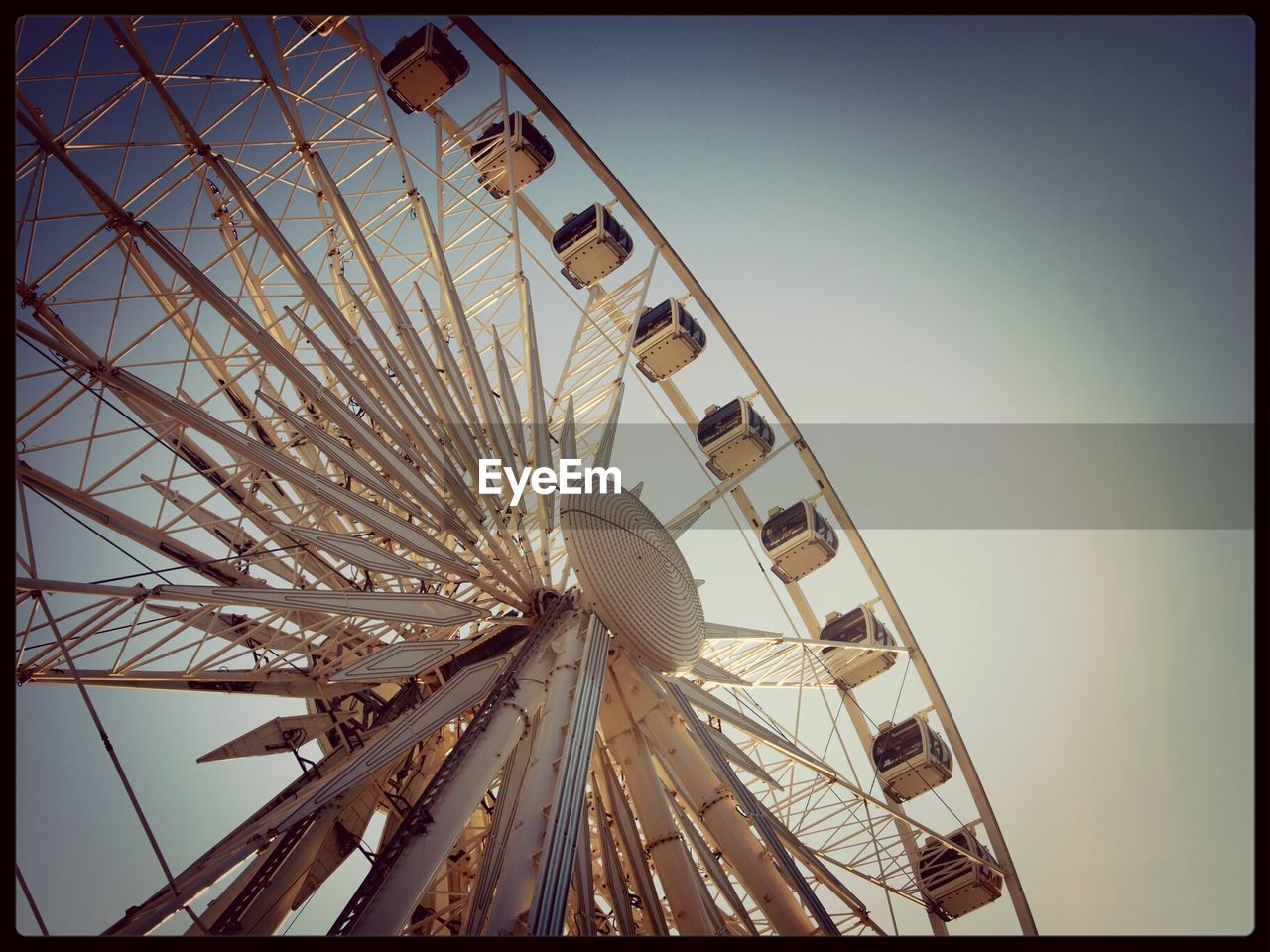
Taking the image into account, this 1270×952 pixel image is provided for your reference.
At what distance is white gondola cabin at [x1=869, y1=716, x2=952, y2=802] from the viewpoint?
60.0 feet

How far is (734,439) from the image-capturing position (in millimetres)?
18672

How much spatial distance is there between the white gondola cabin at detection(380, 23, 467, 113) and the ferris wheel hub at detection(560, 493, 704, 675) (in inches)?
293

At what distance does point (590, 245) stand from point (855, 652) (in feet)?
28.6

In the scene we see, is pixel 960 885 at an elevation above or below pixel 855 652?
below

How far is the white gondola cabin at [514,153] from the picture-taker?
1708cm

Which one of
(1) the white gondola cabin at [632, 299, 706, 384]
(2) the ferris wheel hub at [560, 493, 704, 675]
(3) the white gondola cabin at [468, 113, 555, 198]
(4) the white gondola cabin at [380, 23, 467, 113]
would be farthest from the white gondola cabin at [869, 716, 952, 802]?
(4) the white gondola cabin at [380, 23, 467, 113]

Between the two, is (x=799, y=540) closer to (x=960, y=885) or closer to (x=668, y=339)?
(x=668, y=339)

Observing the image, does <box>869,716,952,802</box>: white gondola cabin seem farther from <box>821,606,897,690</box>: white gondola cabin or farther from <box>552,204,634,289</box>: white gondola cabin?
<box>552,204,634,289</box>: white gondola cabin

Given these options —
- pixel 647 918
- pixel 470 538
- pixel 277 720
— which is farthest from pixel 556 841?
pixel 277 720

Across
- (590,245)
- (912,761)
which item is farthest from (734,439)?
(912,761)

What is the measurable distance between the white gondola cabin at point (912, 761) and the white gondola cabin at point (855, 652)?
1260 mm

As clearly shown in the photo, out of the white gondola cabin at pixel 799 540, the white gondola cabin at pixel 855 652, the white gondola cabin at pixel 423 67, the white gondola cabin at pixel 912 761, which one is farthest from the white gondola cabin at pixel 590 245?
the white gondola cabin at pixel 912 761
